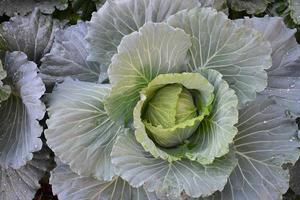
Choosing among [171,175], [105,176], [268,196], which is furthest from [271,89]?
[105,176]

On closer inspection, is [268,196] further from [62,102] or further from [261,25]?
[62,102]

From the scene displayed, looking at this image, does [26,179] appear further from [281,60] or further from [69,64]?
[281,60]

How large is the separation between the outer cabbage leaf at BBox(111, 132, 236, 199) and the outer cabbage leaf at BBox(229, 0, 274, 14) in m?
0.83

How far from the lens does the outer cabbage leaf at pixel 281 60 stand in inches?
55.8

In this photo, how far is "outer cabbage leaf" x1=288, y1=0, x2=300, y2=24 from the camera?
1.77 metres

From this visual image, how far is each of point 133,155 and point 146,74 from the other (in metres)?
0.22

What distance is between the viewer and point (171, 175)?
1.20 m

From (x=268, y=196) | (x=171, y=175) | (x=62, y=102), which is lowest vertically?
(x=268, y=196)

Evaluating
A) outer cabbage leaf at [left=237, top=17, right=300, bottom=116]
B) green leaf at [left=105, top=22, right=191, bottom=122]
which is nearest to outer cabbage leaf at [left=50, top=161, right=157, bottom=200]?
green leaf at [left=105, top=22, right=191, bottom=122]

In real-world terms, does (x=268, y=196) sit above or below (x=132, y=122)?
Answer: below

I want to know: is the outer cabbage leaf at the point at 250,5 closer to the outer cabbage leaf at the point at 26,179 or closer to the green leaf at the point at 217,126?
the green leaf at the point at 217,126

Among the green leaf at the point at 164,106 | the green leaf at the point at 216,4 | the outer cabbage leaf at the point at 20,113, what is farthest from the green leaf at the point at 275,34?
the outer cabbage leaf at the point at 20,113

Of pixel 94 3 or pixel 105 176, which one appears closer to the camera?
pixel 105 176

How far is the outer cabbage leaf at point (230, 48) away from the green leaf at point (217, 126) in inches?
2.6
